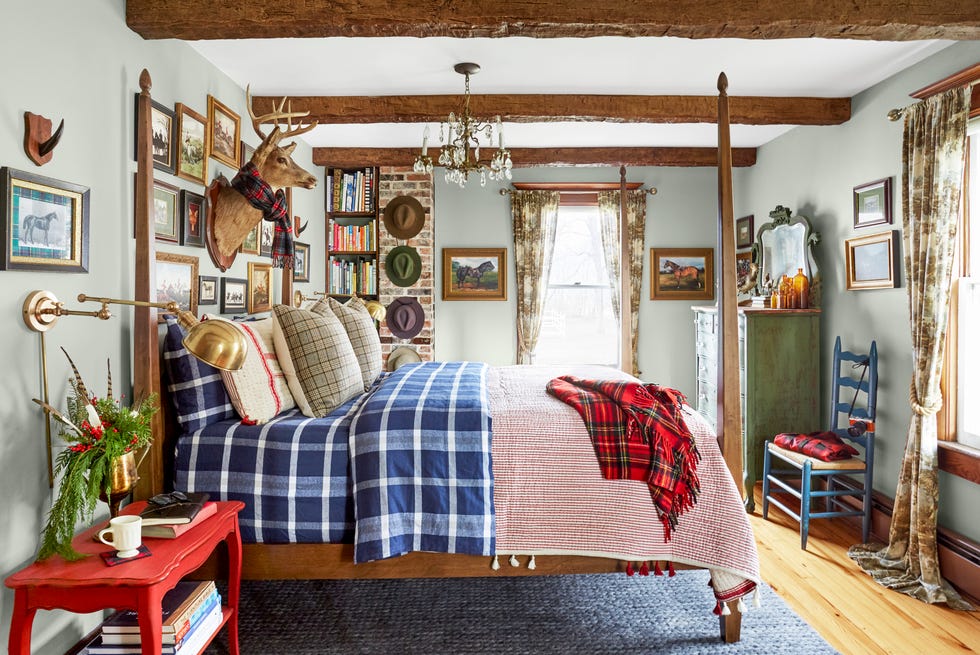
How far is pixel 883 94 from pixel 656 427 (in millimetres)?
2669

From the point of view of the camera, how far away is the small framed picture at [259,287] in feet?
12.2

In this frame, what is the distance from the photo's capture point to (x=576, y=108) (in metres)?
3.75

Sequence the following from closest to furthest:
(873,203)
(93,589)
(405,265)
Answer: (93,589), (873,203), (405,265)

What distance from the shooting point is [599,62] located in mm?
3250

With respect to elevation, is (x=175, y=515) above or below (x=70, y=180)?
below

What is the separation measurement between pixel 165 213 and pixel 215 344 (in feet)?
4.14

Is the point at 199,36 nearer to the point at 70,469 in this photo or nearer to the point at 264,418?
the point at 264,418

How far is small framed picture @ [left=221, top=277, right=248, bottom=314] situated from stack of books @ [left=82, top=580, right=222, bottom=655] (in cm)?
177

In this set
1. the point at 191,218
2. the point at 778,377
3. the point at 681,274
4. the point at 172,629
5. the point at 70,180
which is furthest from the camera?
the point at 681,274

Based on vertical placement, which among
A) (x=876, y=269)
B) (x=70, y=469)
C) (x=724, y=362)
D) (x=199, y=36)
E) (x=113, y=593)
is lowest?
(x=113, y=593)

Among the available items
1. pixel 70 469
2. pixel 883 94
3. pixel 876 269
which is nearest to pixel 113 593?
pixel 70 469

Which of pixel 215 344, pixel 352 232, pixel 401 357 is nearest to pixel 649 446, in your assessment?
pixel 215 344

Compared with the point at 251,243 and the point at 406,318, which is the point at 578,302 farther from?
the point at 251,243

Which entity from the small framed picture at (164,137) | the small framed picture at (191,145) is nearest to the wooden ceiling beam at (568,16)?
the small framed picture at (164,137)
